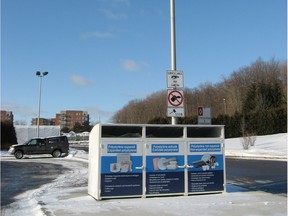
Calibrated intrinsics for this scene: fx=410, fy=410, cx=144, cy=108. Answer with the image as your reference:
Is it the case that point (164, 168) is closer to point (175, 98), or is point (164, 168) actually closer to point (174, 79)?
point (175, 98)

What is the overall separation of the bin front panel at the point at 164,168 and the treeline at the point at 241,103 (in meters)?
41.9

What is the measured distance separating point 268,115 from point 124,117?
285 feet

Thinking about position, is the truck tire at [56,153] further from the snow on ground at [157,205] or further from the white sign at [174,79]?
the white sign at [174,79]

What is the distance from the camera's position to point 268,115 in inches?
2140

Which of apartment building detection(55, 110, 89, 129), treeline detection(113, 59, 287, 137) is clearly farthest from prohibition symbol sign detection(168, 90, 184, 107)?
apartment building detection(55, 110, 89, 129)

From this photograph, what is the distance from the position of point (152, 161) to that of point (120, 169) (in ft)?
2.87

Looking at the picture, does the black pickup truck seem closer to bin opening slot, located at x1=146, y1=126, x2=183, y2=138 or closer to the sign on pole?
bin opening slot, located at x1=146, y1=126, x2=183, y2=138

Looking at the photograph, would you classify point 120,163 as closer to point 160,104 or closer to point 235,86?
point 235,86

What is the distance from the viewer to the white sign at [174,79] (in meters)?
11.7

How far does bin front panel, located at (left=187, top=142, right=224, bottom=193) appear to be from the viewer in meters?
10.8

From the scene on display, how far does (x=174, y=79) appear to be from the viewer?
461 inches

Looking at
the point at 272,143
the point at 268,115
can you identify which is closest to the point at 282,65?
the point at 268,115

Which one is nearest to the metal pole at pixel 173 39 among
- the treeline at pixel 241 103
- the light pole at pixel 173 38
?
the light pole at pixel 173 38

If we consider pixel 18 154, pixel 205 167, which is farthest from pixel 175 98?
pixel 18 154
